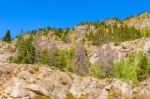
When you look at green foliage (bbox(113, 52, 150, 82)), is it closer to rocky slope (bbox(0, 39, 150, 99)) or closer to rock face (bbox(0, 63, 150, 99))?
rocky slope (bbox(0, 39, 150, 99))

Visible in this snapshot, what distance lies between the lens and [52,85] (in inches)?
4186

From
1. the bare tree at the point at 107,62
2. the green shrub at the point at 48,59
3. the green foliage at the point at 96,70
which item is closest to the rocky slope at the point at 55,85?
the green shrub at the point at 48,59

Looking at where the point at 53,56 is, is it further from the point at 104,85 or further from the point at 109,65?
the point at 104,85

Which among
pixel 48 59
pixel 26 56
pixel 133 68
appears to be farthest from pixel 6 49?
pixel 133 68

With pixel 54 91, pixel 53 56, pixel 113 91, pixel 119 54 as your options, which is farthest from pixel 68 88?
pixel 119 54

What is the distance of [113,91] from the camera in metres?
109

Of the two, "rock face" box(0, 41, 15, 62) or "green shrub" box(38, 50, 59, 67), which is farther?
"rock face" box(0, 41, 15, 62)

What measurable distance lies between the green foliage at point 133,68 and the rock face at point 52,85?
24.0 m

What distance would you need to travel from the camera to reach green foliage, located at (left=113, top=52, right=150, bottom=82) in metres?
144

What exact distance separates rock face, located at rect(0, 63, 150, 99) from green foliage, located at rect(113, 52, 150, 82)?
24.0 metres

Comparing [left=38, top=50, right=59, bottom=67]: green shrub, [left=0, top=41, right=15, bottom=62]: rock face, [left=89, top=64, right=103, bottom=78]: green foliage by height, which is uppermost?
[left=0, top=41, right=15, bottom=62]: rock face

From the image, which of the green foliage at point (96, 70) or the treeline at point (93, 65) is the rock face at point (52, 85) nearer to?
the treeline at point (93, 65)

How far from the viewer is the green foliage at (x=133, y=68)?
143750 mm

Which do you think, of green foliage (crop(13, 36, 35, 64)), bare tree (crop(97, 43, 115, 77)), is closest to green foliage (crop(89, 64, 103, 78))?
bare tree (crop(97, 43, 115, 77))
